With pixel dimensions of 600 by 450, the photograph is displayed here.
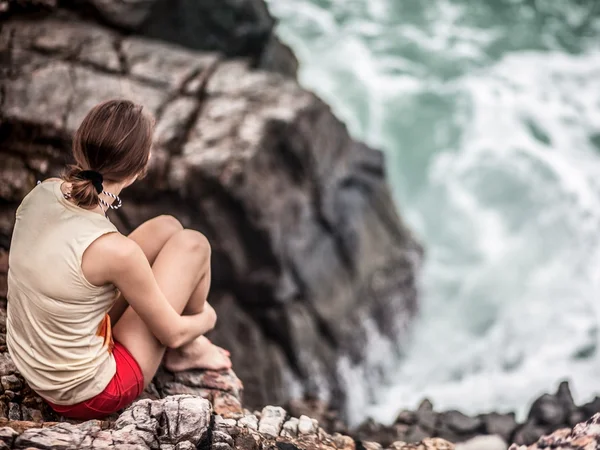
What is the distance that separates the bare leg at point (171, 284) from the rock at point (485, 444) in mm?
1903

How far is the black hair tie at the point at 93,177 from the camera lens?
212 centimetres

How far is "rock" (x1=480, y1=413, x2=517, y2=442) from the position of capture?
4214 millimetres

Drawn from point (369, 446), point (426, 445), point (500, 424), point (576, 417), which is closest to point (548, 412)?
point (576, 417)

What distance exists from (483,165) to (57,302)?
35.2 ft

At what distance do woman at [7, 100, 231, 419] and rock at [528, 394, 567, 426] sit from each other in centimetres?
291

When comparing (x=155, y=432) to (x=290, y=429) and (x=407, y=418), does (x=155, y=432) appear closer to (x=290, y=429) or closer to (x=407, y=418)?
(x=290, y=429)

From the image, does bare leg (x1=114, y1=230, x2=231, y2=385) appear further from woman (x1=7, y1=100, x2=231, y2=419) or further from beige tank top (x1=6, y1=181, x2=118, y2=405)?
beige tank top (x1=6, y1=181, x2=118, y2=405)

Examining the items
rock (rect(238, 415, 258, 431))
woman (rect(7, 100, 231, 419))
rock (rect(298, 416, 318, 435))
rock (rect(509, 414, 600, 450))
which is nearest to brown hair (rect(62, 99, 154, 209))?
woman (rect(7, 100, 231, 419))

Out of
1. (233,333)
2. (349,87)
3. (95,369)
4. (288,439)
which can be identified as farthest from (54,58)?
(349,87)

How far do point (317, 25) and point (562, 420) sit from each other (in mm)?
10878

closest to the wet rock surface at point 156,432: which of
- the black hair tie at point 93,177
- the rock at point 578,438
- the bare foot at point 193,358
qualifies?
the bare foot at point 193,358

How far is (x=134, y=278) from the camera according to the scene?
7.02 feet

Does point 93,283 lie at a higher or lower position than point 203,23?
lower

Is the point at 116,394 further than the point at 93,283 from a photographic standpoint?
Yes
